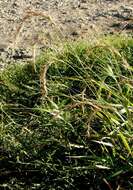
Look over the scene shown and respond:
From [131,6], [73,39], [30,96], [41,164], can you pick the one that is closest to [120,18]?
[131,6]

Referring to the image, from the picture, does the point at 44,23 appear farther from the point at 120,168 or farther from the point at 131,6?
the point at 120,168

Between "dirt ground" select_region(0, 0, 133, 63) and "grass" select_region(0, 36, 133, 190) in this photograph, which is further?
"dirt ground" select_region(0, 0, 133, 63)

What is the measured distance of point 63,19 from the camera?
236 inches

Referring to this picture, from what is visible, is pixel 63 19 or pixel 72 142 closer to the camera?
pixel 72 142

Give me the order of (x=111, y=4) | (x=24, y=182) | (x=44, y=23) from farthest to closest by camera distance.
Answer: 1. (x=111, y=4)
2. (x=44, y=23)
3. (x=24, y=182)

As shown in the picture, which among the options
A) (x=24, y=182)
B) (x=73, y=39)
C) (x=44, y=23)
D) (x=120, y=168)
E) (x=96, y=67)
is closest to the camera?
(x=120, y=168)

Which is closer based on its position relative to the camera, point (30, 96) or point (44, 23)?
point (30, 96)

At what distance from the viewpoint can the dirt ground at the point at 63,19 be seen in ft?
18.1

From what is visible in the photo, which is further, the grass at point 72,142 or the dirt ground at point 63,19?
the dirt ground at point 63,19

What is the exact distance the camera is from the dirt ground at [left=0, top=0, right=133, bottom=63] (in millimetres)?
5531

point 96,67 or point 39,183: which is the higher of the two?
point 96,67

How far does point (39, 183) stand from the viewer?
130 inches

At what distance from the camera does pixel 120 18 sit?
5961mm

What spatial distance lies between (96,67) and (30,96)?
21.3 inches
